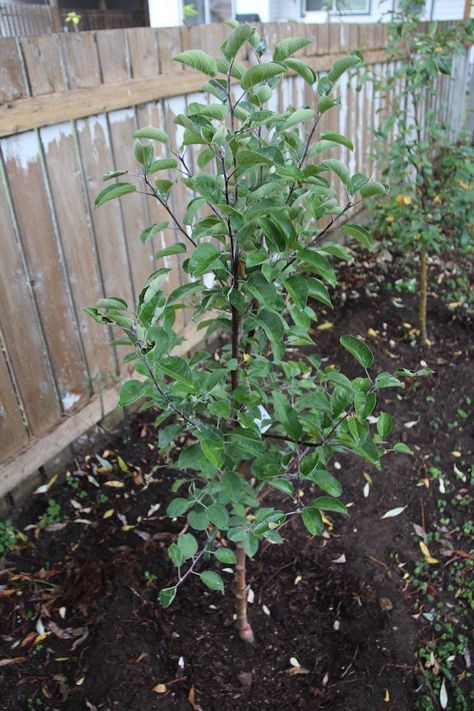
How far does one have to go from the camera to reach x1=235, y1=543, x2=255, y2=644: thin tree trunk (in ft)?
5.80

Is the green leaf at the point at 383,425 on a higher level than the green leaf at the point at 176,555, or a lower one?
higher

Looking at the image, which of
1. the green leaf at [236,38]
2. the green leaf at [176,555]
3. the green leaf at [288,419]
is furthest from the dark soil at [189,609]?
the green leaf at [236,38]

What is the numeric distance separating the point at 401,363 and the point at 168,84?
75.1 inches

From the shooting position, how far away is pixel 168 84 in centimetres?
258

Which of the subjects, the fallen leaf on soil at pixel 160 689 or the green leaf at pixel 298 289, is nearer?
the green leaf at pixel 298 289

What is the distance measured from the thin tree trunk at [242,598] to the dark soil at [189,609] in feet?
0.12

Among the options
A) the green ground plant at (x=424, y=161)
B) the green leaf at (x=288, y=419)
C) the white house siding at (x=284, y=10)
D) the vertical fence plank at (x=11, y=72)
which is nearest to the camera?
the green leaf at (x=288, y=419)

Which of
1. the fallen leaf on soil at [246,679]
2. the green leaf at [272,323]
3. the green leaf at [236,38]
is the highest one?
the green leaf at [236,38]

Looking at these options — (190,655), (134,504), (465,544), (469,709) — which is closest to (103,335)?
(134,504)

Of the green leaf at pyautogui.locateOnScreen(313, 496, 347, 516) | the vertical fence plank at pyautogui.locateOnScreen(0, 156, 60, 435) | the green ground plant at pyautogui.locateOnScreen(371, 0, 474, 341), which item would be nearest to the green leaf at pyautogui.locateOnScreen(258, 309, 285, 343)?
the green leaf at pyautogui.locateOnScreen(313, 496, 347, 516)

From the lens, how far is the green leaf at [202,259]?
3.48ft

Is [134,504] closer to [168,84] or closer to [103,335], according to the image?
[103,335]

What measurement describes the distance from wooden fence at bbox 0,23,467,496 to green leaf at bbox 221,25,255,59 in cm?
114

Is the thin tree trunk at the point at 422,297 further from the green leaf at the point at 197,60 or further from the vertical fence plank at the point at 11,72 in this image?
the green leaf at the point at 197,60
